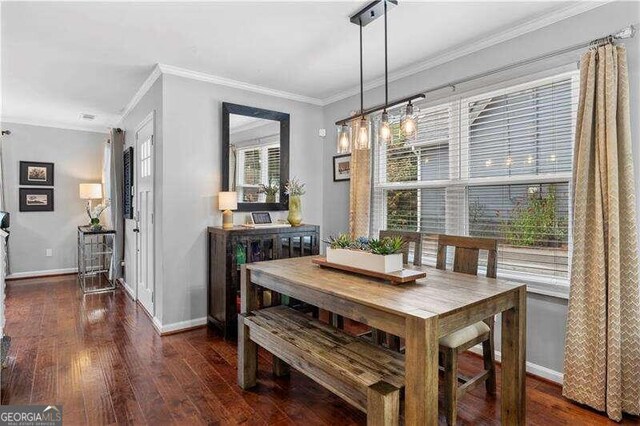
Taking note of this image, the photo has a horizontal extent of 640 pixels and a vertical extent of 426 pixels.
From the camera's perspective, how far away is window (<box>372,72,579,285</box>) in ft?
8.20

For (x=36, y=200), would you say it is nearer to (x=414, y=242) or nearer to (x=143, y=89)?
(x=143, y=89)

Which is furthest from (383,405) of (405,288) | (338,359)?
(405,288)

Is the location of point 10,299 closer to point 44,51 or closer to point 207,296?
point 207,296

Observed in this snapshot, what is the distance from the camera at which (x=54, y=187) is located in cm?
582

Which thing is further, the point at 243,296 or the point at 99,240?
the point at 99,240

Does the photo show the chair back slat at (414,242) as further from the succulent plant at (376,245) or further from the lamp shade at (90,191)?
the lamp shade at (90,191)

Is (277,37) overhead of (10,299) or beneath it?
overhead

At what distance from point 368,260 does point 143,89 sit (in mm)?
3404

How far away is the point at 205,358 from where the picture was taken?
2867mm

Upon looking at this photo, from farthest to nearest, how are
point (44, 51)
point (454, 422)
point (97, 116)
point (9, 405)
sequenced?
point (97, 116) < point (44, 51) < point (9, 405) < point (454, 422)

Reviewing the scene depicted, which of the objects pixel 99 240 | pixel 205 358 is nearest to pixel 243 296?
pixel 205 358

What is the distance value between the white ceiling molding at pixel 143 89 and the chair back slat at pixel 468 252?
304 centimetres

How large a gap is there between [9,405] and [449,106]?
150 inches

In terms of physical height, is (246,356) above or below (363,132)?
below
